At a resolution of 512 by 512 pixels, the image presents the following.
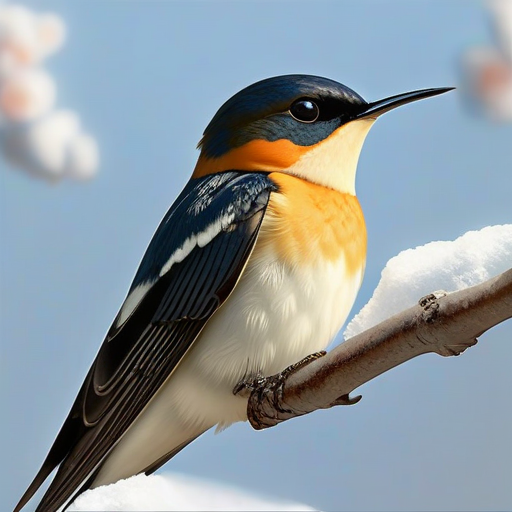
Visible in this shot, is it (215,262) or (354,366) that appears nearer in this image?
(354,366)

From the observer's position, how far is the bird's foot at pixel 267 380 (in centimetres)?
84

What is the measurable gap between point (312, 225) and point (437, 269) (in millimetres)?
142

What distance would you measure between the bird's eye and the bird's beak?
0.05 meters

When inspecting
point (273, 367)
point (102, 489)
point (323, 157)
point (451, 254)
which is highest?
point (323, 157)

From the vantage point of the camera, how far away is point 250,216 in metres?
0.87

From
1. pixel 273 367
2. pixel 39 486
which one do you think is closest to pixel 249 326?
pixel 273 367

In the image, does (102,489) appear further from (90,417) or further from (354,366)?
(354,366)

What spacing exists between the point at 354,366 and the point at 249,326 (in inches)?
5.8

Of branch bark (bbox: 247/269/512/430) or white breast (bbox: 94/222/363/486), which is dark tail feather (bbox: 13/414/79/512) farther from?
branch bark (bbox: 247/269/512/430)

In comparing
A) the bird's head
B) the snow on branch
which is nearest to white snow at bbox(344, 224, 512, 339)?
the snow on branch

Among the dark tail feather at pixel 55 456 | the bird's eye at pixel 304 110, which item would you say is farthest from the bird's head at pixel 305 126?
the dark tail feather at pixel 55 456

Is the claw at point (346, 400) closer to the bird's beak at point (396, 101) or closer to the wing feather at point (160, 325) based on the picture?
the wing feather at point (160, 325)

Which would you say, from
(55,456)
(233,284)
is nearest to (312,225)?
(233,284)

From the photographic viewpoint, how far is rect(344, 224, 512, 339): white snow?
843 millimetres
